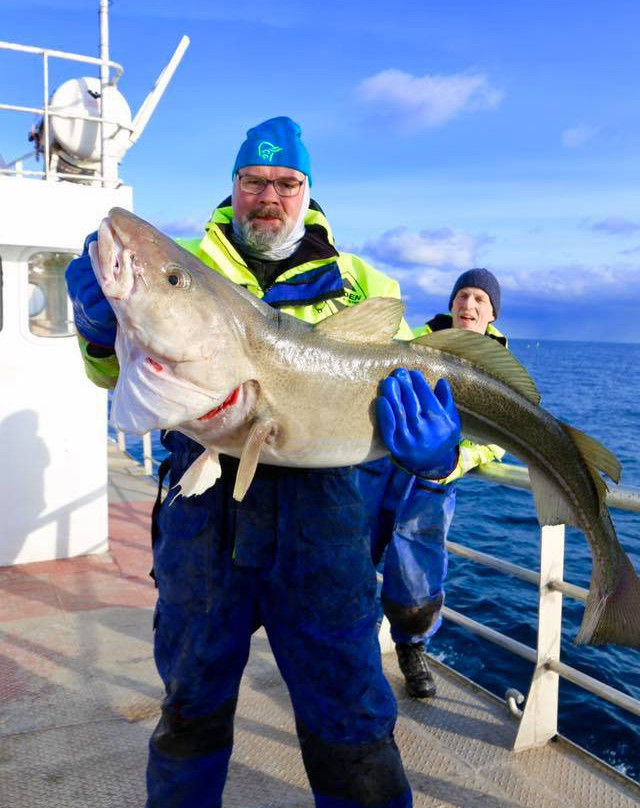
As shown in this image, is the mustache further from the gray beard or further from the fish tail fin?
the fish tail fin

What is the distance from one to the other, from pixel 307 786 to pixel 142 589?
335cm

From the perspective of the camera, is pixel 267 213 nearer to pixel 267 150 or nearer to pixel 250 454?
pixel 267 150

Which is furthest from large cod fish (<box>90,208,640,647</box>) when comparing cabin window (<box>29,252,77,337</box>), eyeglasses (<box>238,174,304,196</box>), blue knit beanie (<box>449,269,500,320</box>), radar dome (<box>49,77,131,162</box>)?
radar dome (<box>49,77,131,162</box>)

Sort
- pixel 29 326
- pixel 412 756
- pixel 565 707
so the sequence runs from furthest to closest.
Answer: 1. pixel 565 707
2. pixel 29 326
3. pixel 412 756

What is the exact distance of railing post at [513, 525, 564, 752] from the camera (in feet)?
11.9

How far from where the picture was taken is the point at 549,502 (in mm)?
2939

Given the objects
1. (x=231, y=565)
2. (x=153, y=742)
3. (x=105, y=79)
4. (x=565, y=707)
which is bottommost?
(x=565, y=707)

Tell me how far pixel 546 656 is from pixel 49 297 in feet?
18.4

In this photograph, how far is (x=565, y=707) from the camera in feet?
24.5

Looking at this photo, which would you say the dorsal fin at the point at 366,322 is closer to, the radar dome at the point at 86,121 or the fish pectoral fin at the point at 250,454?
the fish pectoral fin at the point at 250,454

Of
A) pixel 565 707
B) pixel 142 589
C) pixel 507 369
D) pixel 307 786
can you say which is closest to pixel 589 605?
pixel 507 369

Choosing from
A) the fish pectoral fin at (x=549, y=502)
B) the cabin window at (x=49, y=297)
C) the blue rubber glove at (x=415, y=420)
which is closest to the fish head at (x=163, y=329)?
the blue rubber glove at (x=415, y=420)

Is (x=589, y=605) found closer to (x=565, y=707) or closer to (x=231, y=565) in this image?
(x=231, y=565)

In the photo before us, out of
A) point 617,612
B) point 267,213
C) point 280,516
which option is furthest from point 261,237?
point 617,612
